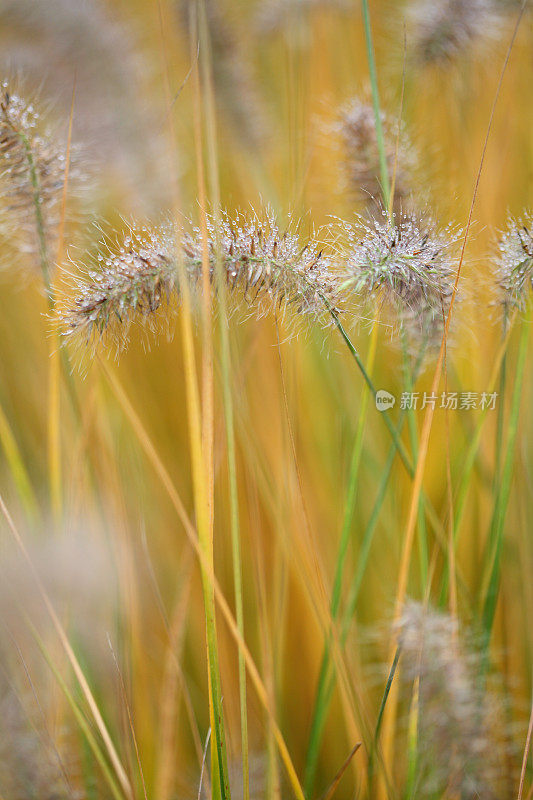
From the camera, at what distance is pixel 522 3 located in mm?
691

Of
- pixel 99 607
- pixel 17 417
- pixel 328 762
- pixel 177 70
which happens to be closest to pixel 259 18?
pixel 177 70

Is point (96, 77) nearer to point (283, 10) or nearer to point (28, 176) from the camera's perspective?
point (28, 176)

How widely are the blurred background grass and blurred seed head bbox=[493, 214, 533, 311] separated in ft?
0.11

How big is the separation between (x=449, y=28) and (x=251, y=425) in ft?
1.82

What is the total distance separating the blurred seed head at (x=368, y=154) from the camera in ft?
2.22

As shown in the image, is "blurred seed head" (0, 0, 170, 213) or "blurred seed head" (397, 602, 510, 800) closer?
"blurred seed head" (397, 602, 510, 800)

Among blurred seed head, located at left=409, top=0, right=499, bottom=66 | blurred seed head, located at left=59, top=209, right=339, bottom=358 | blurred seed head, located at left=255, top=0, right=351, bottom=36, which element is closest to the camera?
blurred seed head, located at left=59, top=209, right=339, bottom=358

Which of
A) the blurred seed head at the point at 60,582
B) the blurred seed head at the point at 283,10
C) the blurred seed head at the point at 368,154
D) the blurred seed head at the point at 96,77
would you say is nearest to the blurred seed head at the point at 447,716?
the blurred seed head at the point at 60,582

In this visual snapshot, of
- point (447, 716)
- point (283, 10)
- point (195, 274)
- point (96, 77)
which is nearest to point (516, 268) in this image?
point (195, 274)

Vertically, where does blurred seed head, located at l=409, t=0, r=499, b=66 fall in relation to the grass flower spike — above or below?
above

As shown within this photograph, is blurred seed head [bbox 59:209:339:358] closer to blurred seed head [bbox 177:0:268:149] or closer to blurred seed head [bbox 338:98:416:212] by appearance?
blurred seed head [bbox 338:98:416:212]

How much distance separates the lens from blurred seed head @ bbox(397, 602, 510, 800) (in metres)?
0.50

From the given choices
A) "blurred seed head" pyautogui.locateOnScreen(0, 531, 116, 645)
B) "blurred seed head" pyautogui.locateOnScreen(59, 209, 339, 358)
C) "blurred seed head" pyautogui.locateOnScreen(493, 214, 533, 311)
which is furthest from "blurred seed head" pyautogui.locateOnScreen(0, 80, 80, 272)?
"blurred seed head" pyautogui.locateOnScreen(493, 214, 533, 311)

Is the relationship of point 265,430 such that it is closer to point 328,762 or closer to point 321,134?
point 328,762
